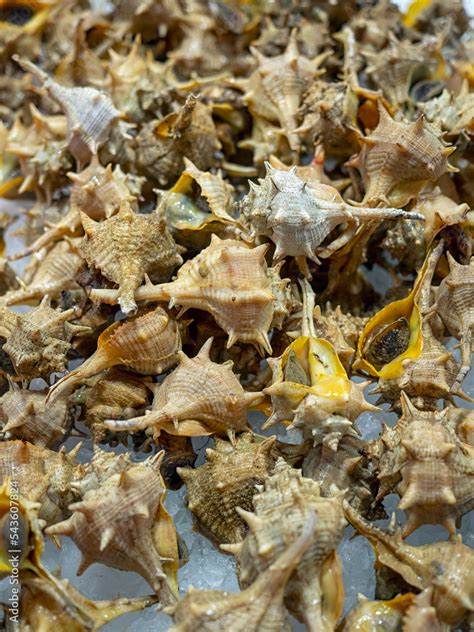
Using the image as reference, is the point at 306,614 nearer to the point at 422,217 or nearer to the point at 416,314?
the point at 416,314

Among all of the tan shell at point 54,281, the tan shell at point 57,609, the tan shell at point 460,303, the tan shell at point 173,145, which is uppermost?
the tan shell at point 173,145

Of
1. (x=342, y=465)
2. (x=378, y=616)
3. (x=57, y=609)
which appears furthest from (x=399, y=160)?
Result: (x=57, y=609)

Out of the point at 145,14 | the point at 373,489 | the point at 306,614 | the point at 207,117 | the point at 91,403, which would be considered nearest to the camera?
the point at 306,614

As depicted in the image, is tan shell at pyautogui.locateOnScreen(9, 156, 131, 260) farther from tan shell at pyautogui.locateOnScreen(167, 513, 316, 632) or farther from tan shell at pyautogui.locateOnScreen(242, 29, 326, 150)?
tan shell at pyautogui.locateOnScreen(167, 513, 316, 632)

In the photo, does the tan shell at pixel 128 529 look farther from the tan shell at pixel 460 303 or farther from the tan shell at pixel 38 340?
the tan shell at pixel 460 303

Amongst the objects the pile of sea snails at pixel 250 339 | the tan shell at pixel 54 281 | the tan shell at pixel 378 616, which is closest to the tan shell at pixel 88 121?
the pile of sea snails at pixel 250 339

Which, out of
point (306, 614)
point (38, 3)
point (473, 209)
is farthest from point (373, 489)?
point (38, 3)

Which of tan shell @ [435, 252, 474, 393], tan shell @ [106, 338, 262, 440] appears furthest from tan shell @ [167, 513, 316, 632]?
tan shell @ [435, 252, 474, 393]
